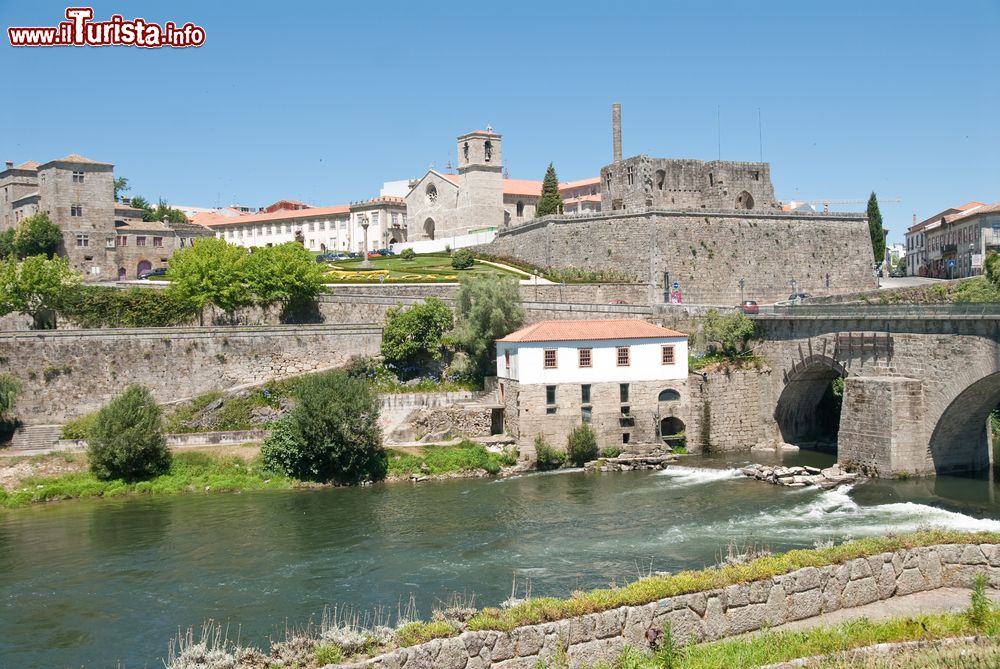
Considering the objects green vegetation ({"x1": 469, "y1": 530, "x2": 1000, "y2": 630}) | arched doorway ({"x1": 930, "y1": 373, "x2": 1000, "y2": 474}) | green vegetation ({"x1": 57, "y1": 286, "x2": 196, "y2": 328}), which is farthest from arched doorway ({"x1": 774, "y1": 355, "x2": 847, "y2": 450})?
green vegetation ({"x1": 57, "y1": 286, "x2": 196, "y2": 328})

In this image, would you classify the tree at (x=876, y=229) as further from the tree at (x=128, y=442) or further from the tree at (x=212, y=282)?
the tree at (x=128, y=442)

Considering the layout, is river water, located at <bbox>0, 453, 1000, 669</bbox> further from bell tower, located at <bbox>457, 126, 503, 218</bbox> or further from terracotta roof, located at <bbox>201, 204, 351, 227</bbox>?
terracotta roof, located at <bbox>201, 204, 351, 227</bbox>

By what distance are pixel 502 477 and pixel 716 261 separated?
27815 millimetres

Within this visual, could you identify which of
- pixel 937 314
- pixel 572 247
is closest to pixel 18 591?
pixel 937 314

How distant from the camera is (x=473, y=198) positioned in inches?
3295

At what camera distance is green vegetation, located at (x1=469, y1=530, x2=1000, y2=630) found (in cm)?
1422

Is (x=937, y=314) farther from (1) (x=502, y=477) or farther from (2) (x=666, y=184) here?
(2) (x=666, y=184)

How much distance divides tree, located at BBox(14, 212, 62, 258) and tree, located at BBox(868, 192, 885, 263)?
6358 centimetres

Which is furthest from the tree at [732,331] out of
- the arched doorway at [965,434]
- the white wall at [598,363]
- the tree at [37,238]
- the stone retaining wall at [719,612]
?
the tree at [37,238]

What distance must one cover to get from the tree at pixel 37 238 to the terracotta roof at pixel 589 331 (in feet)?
137

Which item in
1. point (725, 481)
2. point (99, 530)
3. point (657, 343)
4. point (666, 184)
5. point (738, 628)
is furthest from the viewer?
point (666, 184)

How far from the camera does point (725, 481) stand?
37.6 metres

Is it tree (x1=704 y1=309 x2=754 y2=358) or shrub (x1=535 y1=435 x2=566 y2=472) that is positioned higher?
tree (x1=704 y1=309 x2=754 y2=358)

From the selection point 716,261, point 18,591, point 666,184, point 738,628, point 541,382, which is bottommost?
point 18,591
